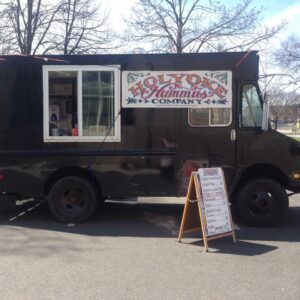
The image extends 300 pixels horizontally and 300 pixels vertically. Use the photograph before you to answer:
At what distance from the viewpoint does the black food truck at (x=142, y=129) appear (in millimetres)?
7238

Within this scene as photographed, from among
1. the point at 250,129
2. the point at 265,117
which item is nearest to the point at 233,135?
the point at 250,129

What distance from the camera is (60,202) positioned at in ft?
24.6

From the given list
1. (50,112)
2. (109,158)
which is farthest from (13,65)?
(109,158)

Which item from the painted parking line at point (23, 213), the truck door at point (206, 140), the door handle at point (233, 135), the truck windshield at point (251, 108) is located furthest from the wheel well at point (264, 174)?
the painted parking line at point (23, 213)

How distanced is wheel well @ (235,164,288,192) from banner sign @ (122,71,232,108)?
1.18 m

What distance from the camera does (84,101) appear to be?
24.2 feet

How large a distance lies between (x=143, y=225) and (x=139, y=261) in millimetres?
2011

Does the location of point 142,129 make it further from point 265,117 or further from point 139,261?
point 139,261

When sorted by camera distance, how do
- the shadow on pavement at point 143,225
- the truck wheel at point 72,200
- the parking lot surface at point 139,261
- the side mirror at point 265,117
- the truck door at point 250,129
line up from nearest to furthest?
the parking lot surface at point 139,261
the shadow on pavement at point 143,225
the side mirror at point 265,117
the truck door at point 250,129
the truck wheel at point 72,200

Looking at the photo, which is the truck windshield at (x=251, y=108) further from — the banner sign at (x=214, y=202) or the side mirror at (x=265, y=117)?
the banner sign at (x=214, y=202)

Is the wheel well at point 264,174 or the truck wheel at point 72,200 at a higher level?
the wheel well at point 264,174

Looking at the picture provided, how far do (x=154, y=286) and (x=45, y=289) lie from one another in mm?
1147

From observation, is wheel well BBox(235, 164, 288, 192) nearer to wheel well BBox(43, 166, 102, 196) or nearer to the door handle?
the door handle

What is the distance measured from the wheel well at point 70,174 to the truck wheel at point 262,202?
249cm
